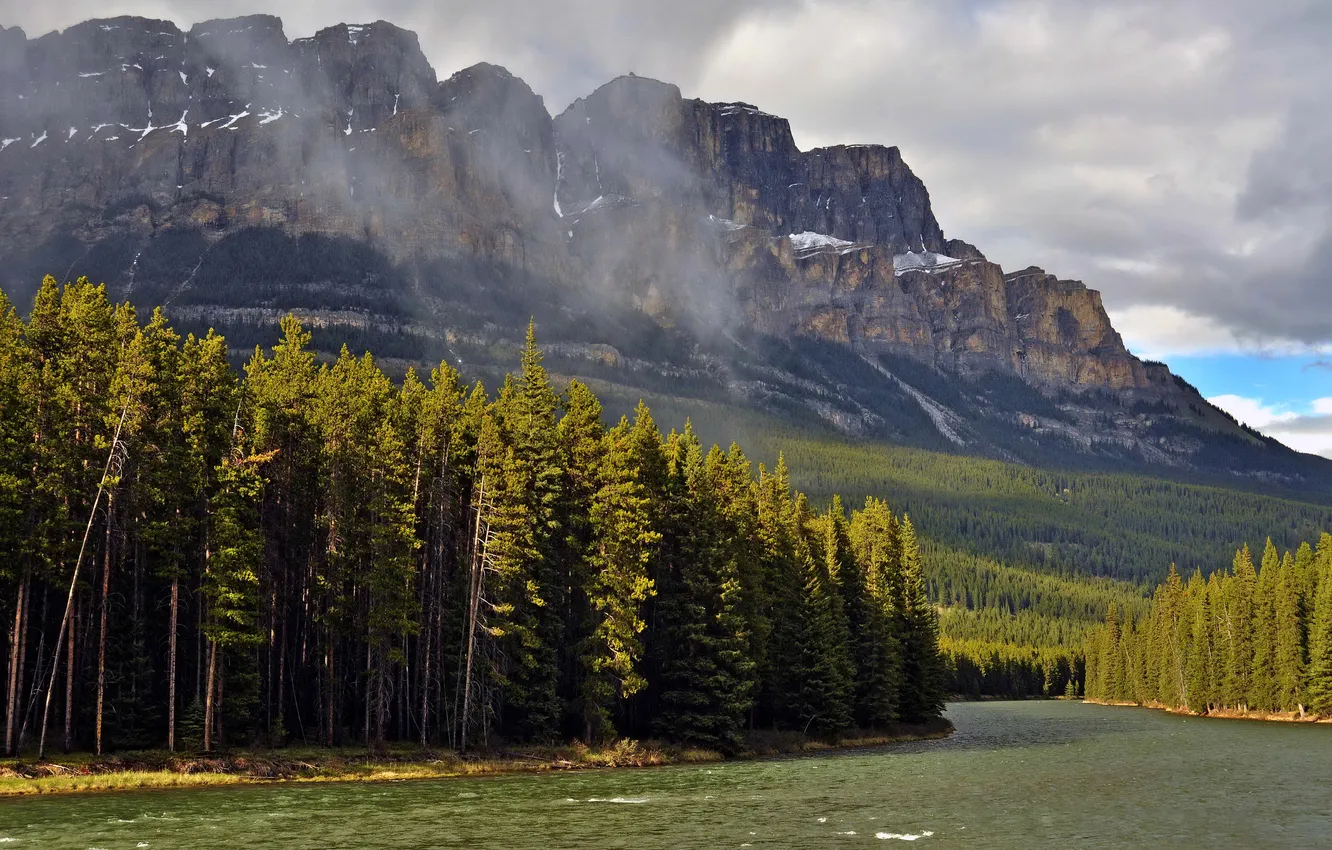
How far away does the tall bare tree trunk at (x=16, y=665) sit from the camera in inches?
1513

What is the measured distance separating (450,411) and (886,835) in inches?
1220

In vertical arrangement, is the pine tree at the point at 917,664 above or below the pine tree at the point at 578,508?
below

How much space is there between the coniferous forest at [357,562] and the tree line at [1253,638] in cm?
5290

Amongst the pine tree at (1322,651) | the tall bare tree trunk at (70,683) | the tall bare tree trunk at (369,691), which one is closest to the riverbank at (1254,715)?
the pine tree at (1322,651)

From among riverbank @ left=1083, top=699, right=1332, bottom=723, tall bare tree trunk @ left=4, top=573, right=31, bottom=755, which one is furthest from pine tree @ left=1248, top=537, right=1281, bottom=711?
tall bare tree trunk @ left=4, top=573, right=31, bottom=755

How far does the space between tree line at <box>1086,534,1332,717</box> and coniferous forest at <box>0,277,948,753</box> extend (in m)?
52.9

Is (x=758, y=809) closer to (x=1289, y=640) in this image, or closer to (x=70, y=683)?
(x=70, y=683)

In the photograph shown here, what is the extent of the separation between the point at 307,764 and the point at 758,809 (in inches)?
797

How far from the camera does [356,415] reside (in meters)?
50.5

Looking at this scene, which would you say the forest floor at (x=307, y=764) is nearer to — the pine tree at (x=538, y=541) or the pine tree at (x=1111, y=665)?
the pine tree at (x=538, y=541)

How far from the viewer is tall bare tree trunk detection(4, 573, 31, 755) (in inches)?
1513

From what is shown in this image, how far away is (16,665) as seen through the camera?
39000 mm

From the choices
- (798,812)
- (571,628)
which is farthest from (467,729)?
(798,812)

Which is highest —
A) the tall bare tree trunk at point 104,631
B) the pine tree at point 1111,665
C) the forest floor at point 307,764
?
the tall bare tree trunk at point 104,631
